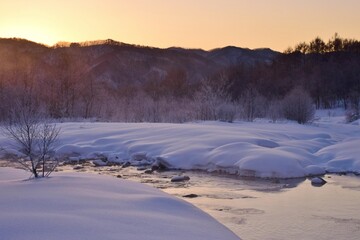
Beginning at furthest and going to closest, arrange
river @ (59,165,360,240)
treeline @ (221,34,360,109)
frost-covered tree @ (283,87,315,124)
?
treeline @ (221,34,360,109) → frost-covered tree @ (283,87,315,124) → river @ (59,165,360,240)

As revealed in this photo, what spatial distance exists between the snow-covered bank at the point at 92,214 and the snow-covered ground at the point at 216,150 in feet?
25.4

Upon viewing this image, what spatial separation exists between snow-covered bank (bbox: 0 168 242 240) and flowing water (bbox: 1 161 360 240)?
1445 mm

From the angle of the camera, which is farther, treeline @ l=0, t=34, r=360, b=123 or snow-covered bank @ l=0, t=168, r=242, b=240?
treeline @ l=0, t=34, r=360, b=123

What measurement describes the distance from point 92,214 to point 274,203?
5.66m

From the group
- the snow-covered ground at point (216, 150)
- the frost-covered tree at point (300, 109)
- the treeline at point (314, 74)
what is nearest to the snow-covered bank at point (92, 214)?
the snow-covered ground at point (216, 150)

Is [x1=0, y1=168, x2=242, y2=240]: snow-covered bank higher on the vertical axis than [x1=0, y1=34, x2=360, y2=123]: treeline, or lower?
lower

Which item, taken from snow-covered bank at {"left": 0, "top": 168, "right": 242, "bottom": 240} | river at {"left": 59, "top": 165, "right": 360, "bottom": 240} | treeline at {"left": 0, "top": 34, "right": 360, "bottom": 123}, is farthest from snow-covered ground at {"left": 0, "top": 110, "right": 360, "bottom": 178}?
snow-covered bank at {"left": 0, "top": 168, "right": 242, "bottom": 240}

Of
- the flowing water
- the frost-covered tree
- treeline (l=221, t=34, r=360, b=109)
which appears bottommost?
the flowing water

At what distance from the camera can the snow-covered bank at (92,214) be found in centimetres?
534

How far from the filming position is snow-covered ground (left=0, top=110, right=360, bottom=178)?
1568 centimetres

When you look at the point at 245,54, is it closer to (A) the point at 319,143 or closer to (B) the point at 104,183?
(A) the point at 319,143

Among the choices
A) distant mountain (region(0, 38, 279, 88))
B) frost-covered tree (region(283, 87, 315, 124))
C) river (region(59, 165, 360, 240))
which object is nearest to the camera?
river (region(59, 165, 360, 240))

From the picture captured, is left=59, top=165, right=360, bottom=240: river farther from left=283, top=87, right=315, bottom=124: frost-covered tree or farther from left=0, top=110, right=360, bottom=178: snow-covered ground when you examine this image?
left=283, top=87, right=315, bottom=124: frost-covered tree

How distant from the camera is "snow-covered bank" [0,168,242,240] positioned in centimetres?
534
